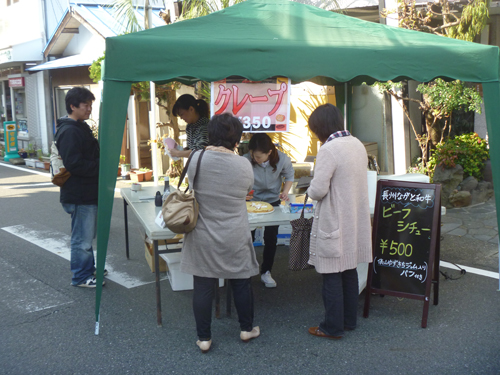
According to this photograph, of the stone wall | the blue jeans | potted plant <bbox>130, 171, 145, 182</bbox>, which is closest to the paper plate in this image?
the blue jeans

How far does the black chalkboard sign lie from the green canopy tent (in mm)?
884

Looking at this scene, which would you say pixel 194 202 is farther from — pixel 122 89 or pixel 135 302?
pixel 135 302

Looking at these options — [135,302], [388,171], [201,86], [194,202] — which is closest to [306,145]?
[388,171]

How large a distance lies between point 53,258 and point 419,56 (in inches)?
182

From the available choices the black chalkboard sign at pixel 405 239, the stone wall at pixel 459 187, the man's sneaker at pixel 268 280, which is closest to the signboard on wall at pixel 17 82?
the stone wall at pixel 459 187

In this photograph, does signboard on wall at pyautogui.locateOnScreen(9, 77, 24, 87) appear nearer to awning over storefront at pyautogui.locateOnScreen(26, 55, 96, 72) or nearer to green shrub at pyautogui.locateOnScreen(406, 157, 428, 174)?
awning over storefront at pyautogui.locateOnScreen(26, 55, 96, 72)

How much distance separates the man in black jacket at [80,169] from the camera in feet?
15.0

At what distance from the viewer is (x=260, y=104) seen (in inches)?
179

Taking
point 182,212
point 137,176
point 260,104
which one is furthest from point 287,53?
point 137,176

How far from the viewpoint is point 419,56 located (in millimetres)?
4305

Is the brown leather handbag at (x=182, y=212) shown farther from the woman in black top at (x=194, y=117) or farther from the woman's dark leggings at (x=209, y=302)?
the woman in black top at (x=194, y=117)

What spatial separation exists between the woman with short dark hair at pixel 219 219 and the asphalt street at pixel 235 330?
18.4 inches

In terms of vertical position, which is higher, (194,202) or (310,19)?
(310,19)

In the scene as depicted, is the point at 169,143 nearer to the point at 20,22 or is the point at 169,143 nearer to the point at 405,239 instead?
the point at 405,239
